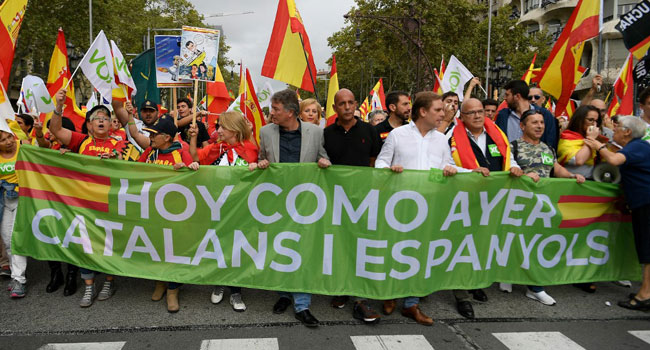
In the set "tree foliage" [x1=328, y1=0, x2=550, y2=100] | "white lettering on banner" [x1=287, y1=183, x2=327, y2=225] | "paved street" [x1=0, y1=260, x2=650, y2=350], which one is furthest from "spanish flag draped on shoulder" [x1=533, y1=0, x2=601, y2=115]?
"tree foliage" [x1=328, y1=0, x2=550, y2=100]

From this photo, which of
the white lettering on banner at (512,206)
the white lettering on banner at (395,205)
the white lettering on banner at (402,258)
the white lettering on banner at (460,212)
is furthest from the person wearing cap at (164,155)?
the white lettering on banner at (512,206)

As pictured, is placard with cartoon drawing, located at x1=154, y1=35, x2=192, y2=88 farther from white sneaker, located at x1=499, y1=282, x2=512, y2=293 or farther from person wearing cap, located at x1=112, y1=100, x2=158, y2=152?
white sneaker, located at x1=499, y1=282, x2=512, y2=293

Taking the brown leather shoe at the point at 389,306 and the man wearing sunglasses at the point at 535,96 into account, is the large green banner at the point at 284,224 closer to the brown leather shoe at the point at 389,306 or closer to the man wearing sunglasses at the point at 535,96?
the brown leather shoe at the point at 389,306

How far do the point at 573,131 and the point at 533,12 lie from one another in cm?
4343

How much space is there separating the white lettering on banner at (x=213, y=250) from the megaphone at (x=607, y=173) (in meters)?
3.90

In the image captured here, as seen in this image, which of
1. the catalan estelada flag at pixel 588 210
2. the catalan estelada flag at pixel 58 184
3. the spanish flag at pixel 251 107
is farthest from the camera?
the spanish flag at pixel 251 107

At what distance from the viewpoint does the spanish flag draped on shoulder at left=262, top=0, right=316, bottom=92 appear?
509cm

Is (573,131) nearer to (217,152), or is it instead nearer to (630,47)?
(630,47)

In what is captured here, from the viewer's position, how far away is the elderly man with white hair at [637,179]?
4.38 meters

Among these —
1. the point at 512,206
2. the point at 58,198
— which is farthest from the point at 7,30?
the point at 512,206

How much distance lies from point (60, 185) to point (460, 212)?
148 inches

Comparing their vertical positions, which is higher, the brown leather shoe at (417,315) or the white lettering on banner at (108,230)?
the white lettering on banner at (108,230)

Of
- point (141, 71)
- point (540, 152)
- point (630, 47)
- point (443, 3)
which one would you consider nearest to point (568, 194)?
point (540, 152)

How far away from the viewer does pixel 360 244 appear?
13.5 feet
